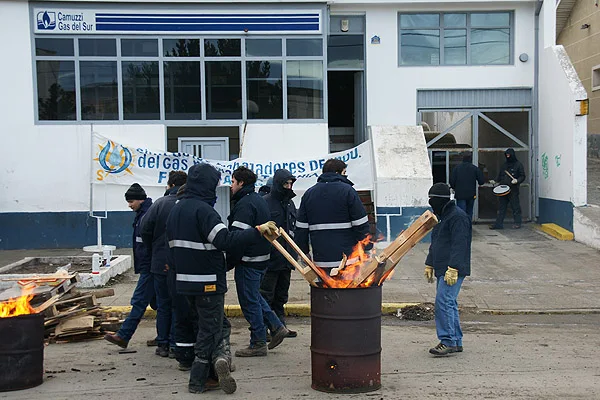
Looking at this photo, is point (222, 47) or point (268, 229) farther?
point (222, 47)

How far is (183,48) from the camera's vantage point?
1562 centimetres

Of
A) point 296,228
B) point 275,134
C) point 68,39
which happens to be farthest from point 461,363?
point 68,39

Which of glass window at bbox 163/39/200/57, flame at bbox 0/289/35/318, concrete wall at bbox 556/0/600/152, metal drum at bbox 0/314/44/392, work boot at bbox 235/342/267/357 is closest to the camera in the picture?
metal drum at bbox 0/314/44/392

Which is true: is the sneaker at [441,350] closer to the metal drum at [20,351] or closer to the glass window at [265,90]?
the metal drum at [20,351]

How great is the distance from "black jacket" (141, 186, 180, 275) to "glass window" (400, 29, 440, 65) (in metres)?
11.0

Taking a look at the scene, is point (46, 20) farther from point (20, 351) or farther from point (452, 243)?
point (452, 243)

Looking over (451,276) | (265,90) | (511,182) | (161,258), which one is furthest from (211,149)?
(451,276)

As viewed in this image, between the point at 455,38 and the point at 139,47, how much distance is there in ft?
24.8

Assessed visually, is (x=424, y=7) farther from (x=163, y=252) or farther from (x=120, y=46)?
(x=163, y=252)

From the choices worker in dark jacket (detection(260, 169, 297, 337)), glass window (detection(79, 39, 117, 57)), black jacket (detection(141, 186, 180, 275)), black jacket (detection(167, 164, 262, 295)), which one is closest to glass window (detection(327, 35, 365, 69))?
glass window (detection(79, 39, 117, 57))

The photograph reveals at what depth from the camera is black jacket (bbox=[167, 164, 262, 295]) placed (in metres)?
5.96

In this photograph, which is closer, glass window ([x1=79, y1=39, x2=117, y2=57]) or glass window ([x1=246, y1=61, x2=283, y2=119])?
glass window ([x1=79, y1=39, x2=117, y2=57])

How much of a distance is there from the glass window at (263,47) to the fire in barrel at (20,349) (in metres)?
10.5

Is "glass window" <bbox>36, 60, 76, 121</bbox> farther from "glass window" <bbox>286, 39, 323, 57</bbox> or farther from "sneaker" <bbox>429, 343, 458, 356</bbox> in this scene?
"sneaker" <bbox>429, 343, 458, 356</bbox>
